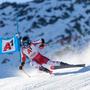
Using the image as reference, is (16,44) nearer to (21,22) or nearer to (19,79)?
(19,79)

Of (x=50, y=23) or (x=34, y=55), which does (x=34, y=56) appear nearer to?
(x=34, y=55)

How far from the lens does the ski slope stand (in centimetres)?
1172

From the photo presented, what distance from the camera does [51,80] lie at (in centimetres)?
1277

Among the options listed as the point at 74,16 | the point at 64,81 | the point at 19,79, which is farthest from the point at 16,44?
the point at 74,16

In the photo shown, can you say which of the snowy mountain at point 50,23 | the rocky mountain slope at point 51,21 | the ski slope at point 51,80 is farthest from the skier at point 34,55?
the rocky mountain slope at point 51,21

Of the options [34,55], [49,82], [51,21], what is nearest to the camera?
[49,82]

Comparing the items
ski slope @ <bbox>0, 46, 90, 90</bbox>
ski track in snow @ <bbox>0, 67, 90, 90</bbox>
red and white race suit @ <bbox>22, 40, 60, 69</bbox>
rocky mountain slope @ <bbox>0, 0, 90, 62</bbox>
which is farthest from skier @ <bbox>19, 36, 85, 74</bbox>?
rocky mountain slope @ <bbox>0, 0, 90, 62</bbox>

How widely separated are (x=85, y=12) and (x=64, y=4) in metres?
4.99

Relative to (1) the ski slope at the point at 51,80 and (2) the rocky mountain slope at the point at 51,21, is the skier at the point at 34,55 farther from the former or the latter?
(2) the rocky mountain slope at the point at 51,21

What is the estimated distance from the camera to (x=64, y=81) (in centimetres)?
1232

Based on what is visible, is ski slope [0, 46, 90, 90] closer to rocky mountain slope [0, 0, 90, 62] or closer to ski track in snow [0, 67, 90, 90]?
ski track in snow [0, 67, 90, 90]

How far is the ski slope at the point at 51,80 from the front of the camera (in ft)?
38.4

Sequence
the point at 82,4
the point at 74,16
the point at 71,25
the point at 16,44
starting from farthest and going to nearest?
the point at 82,4
the point at 74,16
the point at 71,25
the point at 16,44

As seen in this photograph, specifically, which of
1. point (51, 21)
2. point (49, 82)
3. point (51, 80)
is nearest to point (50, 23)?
point (51, 21)
